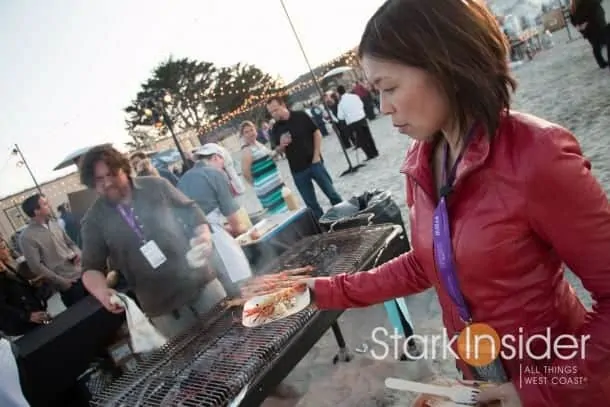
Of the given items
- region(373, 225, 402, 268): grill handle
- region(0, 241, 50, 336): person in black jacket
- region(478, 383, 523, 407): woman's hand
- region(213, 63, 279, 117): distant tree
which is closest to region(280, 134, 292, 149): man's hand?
region(373, 225, 402, 268): grill handle

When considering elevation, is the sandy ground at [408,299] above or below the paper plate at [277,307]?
below

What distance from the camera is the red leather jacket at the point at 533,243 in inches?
35.3

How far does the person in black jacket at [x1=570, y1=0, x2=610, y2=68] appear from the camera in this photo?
866 cm

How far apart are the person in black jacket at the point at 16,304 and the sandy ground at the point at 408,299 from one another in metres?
2.85

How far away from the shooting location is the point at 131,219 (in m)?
2.92

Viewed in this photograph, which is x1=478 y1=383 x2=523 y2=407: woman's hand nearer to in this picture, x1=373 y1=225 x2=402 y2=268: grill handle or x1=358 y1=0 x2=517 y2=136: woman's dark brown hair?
x1=358 y1=0 x2=517 y2=136: woman's dark brown hair

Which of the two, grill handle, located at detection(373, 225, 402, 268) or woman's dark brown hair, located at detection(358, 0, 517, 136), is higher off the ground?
woman's dark brown hair, located at detection(358, 0, 517, 136)

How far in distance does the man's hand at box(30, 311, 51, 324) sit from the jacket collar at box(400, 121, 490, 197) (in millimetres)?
4623

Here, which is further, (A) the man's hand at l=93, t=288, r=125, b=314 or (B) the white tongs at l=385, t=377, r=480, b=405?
(A) the man's hand at l=93, t=288, r=125, b=314

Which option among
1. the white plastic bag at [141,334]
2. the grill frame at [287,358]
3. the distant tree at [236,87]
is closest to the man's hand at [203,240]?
the white plastic bag at [141,334]

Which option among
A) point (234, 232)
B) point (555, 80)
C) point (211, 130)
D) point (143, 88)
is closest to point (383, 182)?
point (234, 232)

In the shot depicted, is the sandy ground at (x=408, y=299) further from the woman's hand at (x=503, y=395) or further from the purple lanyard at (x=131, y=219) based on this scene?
the woman's hand at (x=503, y=395)

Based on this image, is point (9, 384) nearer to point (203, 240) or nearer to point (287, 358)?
point (203, 240)

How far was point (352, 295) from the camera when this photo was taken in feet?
5.04
